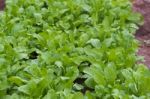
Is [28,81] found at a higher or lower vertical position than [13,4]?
lower

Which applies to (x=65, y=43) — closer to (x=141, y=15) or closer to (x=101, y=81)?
(x=101, y=81)

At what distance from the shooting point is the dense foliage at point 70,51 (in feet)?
12.0

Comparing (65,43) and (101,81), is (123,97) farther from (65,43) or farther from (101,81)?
(65,43)

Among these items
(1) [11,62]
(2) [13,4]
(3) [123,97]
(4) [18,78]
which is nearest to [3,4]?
(2) [13,4]

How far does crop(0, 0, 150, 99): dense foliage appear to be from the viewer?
366cm

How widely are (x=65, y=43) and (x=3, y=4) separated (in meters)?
1.75

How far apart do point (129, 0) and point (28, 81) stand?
2519 millimetres

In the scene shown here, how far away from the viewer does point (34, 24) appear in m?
4.89

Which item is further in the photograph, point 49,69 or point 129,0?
point 129,0

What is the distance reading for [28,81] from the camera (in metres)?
3.68

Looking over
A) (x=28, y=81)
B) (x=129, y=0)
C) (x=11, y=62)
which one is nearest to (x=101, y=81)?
(x=28, y=81)

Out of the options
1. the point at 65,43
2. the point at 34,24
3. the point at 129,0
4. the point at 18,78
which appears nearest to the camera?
the point at 18,78

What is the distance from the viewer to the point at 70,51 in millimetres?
4250

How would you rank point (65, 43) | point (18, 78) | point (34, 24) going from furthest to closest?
1. point (34, 24)
2. point (65, 43)
3. point (18, 78)
